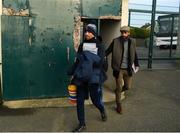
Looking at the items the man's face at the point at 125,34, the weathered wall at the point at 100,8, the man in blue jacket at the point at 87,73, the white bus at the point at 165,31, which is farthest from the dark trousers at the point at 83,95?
the white bus at the point at 165,31

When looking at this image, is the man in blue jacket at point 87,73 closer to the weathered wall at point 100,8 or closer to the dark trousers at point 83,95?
the dark trousers at point 83,95

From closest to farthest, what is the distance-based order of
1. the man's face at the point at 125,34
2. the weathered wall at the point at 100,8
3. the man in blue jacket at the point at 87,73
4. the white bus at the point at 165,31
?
the man in blue jacket at the point at 87,73 < the man's face at the point at 125,34 < the weathered wall at the point at 100,8 < the white bus at the point at 165,31

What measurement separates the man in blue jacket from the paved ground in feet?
1.65

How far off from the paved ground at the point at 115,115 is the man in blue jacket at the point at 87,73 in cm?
50

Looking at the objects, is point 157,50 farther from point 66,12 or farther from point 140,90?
point 66,12

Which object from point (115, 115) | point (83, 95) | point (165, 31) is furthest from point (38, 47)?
point (165, 31)

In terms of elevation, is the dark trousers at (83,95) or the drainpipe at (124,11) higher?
the drainpipe at (124,11)

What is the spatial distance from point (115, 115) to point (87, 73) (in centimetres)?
146

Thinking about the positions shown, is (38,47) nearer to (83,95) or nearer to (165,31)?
(83,95)

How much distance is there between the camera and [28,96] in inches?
285

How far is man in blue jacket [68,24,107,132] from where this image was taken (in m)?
5.61

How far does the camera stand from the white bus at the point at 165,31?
38.6 ft

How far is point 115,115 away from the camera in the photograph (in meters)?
6.70

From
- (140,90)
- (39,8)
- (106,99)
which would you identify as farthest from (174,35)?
(39,8)
